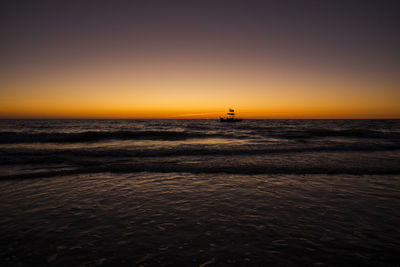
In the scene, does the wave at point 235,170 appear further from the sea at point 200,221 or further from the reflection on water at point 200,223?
the reflection on water at point 200,223

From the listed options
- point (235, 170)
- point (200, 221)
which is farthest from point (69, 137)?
point (200, 221)

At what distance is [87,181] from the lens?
916 cm

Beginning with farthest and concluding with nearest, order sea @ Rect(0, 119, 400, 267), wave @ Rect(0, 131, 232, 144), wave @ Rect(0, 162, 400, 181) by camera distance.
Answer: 1. wave @ Rect(0, 131, 232, 144)
2. wave @ Rect(0, 162, 400, 181)
3. sea @ Rect(0, 119, 400, 267)

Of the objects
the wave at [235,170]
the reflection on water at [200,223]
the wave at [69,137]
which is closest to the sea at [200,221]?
the reflection on water at [200,223]

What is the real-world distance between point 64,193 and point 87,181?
1635mm

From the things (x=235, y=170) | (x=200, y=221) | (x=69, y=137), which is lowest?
(x=69, y=137)

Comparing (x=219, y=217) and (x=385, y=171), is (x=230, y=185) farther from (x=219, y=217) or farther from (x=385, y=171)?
(x=385, y=171)

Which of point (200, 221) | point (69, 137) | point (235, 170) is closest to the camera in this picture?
point (200, 221)

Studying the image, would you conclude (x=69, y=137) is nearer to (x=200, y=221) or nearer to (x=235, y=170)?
(x=235, y=170)

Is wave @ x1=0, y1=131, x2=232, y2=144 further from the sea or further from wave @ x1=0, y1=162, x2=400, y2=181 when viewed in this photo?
the sea

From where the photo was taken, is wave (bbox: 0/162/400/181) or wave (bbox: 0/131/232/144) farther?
wave (bbox: 0/131/232/144)

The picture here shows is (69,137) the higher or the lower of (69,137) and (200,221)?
the lower

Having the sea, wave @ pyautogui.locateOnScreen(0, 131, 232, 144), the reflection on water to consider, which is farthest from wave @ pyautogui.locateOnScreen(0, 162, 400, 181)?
wave @ pyautogui.locateOnScreen(0, 131, 232, 144)

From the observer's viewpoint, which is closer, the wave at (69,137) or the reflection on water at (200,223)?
the reflection on water at (200,223)
